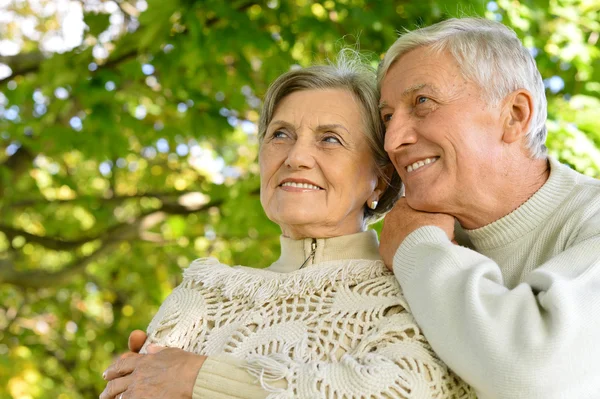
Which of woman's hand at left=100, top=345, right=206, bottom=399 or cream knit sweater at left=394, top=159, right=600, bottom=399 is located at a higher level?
cream knit sweater at left=394, top=159, right=600, bottom=399

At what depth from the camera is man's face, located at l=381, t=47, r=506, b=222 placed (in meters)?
2.02

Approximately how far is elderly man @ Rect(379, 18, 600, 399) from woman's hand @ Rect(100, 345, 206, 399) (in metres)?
0.58

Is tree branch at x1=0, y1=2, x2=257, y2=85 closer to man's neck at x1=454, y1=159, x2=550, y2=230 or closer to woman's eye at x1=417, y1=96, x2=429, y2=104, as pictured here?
woman's eye at x1=417, y1=96, x2=429, y2=104

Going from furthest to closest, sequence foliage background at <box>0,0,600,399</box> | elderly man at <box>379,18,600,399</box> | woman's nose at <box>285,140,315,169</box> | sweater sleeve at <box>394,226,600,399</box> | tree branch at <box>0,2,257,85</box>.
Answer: tree branch at <box>0,2,257,85</box>, foliage background at <box>0,0,600,399</box>, woman's nose at <box>285,140,315,169</box>, elderly man at <box>379,18,600,399</box>, sweater sleeve at <box>394,226,600,399</box>

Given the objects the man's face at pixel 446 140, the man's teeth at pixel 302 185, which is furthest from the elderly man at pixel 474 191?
the man's teeth at pixel 302 185

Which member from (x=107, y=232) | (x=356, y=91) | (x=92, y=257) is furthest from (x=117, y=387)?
(x=107, y=232)

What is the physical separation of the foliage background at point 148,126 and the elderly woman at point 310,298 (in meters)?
0.94

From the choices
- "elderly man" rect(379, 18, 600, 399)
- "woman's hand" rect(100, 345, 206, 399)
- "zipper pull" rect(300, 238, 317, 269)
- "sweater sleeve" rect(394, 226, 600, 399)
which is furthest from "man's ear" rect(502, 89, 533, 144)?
"woman's hand" rect(100, 345, 206, 399)

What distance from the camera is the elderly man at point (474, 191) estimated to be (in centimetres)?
171

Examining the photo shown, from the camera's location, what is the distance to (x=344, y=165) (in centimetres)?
224

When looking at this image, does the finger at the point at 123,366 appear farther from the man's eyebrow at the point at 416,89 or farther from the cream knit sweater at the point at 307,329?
the man's eyebrow at the point at 416,89

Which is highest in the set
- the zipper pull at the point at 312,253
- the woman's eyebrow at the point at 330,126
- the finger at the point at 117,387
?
the woman's eyebrow at the point at 330,126

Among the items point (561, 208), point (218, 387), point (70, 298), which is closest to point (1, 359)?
point (70, 298)

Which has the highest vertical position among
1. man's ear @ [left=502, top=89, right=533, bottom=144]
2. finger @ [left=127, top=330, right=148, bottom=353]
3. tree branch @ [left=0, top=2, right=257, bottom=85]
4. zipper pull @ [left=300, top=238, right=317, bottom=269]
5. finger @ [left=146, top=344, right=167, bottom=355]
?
man's ear @ [left=502, top=89, right=533, bottom=144]
